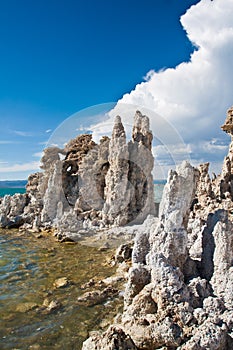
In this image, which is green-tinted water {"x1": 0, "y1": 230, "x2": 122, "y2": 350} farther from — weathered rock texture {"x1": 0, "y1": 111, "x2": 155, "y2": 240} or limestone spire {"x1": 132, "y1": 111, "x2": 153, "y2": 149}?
limestone spire {"x1": 132, "y1": 111, "x2": 153, "y2": 149}

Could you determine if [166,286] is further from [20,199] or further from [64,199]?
[20,199]

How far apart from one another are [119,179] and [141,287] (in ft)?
57.5

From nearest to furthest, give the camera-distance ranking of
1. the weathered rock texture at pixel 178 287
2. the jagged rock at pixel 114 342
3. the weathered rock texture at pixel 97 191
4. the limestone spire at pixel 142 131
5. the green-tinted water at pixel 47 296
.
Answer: the jagged rock at pixel 114 342 → the weathered rock texture at pixel 178 287 → the green-tinted water at pixel 47 296 → the weathered rock texture at pixel 97 191 → the limestone spire at pixel 142 131

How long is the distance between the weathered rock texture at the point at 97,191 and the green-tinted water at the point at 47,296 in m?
4.85

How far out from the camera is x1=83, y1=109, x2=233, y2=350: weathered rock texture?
17.3 feet

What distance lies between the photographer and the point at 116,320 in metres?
7.45

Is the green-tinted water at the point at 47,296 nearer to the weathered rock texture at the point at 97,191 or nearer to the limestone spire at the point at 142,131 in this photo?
the weathered rock texture at the point at 97,191

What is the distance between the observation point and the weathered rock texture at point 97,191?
2417cm

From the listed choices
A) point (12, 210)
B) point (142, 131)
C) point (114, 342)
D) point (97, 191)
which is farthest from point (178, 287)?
point (12, 210)

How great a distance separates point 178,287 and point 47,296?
5531mm

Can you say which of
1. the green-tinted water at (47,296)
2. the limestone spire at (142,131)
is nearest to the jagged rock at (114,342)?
the green-tinted water at (47,296)

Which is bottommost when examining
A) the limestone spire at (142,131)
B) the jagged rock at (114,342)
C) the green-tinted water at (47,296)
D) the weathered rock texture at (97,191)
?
the green-tinted water at (47,296)

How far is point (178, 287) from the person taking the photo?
6195 mm

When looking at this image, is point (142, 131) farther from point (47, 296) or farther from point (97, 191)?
point (47, 296)
